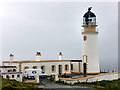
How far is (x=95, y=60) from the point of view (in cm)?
2255

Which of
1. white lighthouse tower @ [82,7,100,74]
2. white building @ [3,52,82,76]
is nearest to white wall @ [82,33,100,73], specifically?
white lighthouse tower @ [82,7,100,74]

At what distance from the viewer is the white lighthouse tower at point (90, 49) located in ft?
73.6

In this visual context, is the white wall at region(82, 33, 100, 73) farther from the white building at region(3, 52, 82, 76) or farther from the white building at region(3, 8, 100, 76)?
the white building at region(3, 52, 82, 76)

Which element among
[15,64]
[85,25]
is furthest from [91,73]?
[15,64]

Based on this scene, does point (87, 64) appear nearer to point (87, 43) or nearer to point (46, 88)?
point (87, 43)

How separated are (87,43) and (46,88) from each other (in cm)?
829

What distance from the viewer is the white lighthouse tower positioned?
2242cm

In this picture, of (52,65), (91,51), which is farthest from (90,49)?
(52,65)

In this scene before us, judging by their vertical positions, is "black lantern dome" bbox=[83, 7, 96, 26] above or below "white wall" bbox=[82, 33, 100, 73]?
above

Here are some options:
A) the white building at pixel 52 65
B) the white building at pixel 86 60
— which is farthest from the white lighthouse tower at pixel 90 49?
the white building at pixel 52 65

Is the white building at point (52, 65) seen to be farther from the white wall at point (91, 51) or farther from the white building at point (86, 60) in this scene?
the white wall at point (91, 51)

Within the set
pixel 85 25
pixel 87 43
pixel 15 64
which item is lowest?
pixel 15 64

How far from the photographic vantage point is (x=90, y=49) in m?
22.4

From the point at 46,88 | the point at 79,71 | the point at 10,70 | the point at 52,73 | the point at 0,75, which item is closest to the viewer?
the point at 46,88
